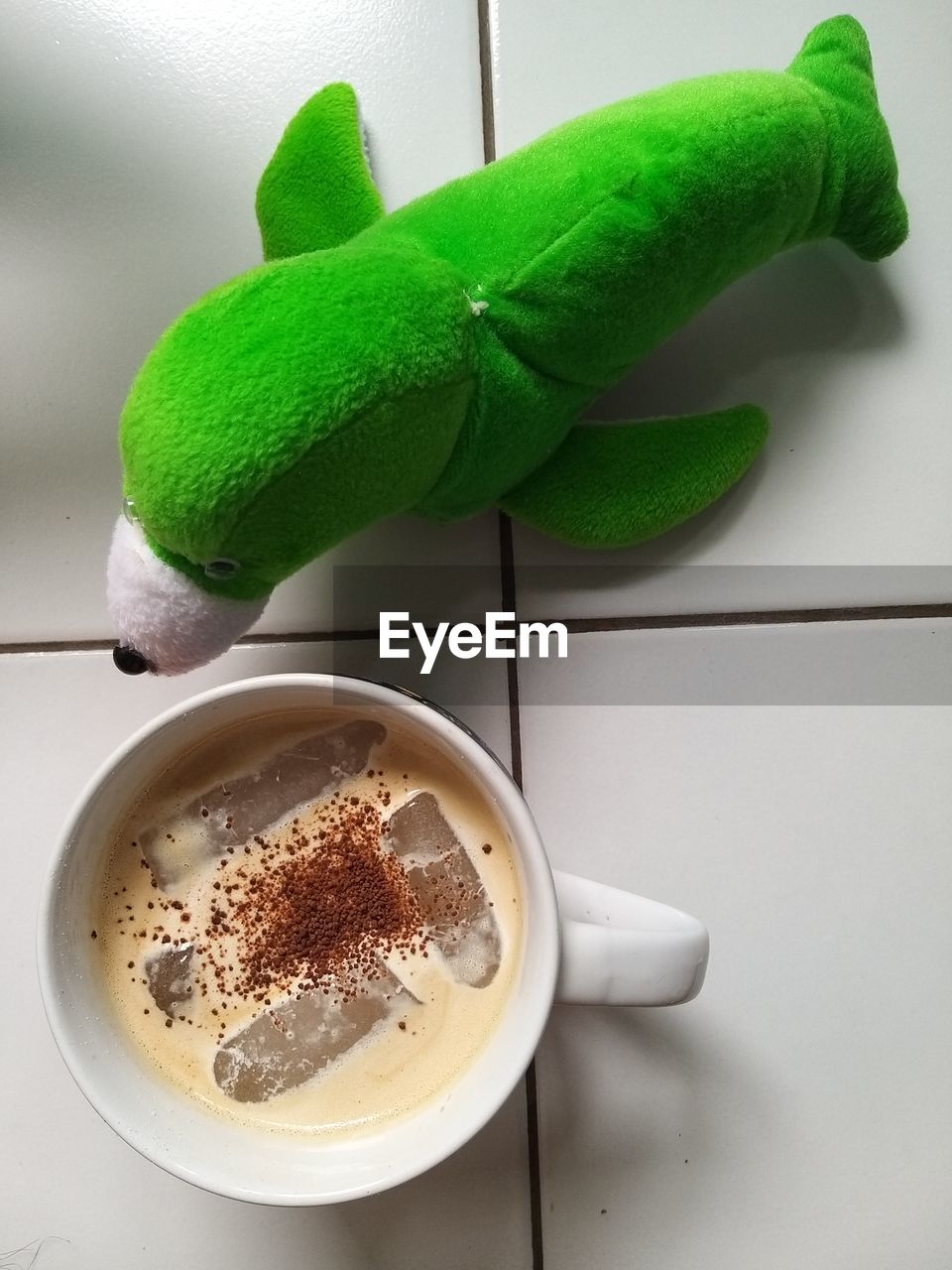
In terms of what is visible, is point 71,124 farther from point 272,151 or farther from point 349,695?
point 349,695

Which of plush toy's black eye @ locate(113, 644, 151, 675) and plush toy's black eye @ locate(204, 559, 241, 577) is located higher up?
plush toy's black eye @ locate(204, 559, 241, 577)

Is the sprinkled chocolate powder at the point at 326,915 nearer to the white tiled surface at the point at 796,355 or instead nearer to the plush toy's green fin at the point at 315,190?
the white tiled surface at the point at 796,355

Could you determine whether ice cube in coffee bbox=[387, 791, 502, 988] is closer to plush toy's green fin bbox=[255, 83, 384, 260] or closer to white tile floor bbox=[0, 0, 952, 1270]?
white tile floor bbox=[0, 0, 952, 1270]

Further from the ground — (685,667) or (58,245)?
(58,245)

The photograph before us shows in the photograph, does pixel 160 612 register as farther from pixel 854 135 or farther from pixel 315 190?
pixel 854 135

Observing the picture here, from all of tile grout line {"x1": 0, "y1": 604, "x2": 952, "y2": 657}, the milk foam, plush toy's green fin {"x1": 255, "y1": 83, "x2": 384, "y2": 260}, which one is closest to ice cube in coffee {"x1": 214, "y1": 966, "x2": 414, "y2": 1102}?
the milk foam

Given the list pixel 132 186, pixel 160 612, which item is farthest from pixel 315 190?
pixel 160 612

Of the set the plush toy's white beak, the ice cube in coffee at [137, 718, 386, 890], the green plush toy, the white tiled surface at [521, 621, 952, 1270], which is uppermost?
the green plush toy

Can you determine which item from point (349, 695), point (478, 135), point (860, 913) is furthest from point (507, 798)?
point (478, 135)
